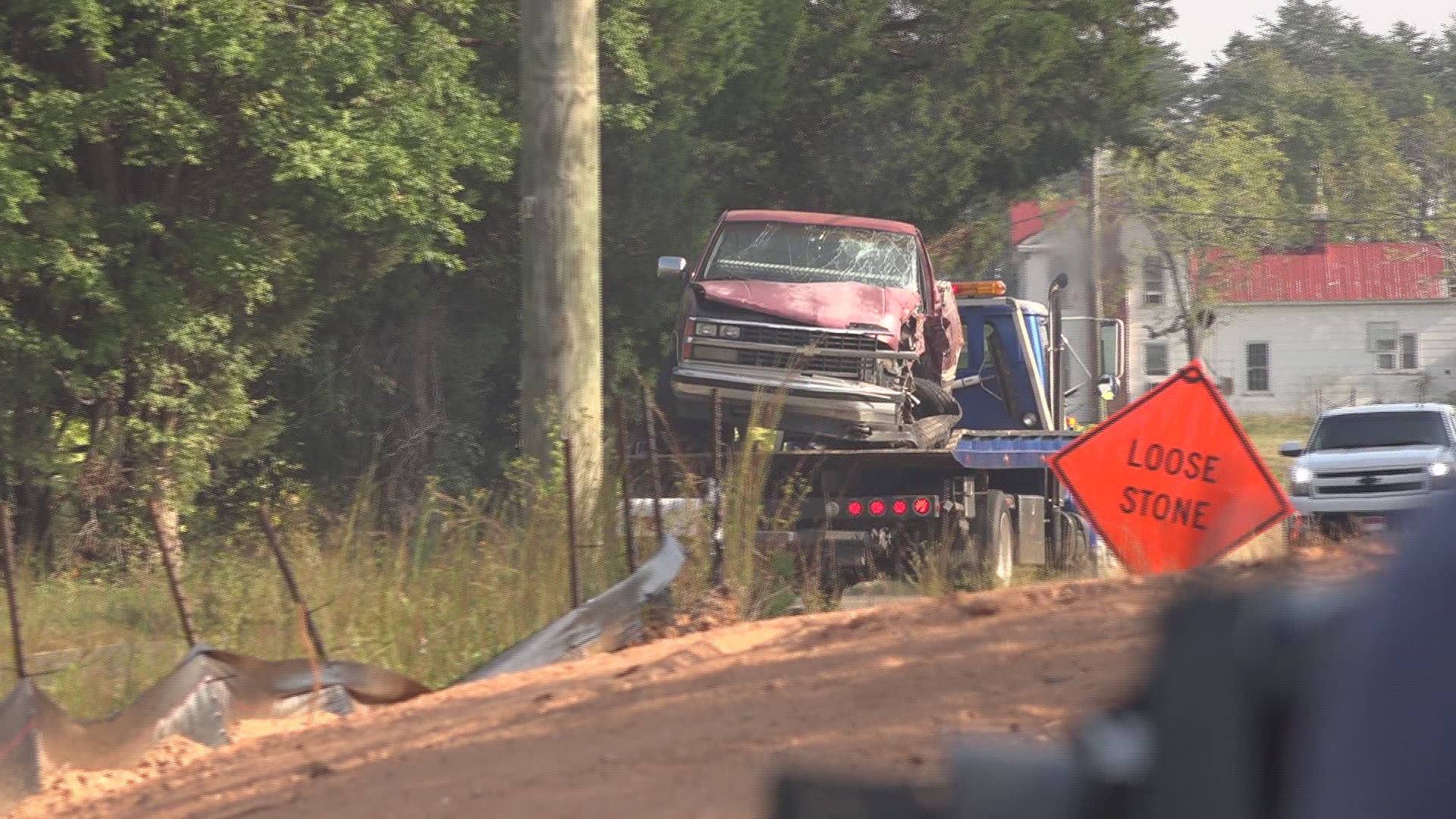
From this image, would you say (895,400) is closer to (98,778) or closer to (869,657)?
(869,657)

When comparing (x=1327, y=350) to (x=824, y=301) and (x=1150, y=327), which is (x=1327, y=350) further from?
(x=824, y=301)

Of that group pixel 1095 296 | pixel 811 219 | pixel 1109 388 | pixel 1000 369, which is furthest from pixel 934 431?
pixel 1109 388

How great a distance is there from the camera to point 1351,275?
6144 cm

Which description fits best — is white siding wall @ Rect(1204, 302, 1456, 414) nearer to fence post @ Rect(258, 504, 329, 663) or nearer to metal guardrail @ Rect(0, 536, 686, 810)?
metal guardrail @ Rect(0, 536, 686, 810)

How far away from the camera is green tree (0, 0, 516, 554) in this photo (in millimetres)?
12031

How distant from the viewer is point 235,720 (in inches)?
259

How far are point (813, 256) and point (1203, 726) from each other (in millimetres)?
13589

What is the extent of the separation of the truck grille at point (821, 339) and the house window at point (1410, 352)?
5199cm

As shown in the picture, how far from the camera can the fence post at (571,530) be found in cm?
805

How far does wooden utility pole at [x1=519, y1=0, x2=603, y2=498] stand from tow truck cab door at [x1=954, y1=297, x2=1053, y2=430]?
7630 millimetres

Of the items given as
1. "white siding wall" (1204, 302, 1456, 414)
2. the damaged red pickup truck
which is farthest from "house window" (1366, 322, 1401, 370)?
the damaged red pickup truck

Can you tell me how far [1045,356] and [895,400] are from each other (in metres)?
3.95

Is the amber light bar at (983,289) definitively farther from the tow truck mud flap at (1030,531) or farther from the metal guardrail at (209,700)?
the metal guardrail at (209,700)

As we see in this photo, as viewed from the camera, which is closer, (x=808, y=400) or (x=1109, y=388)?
(x=808, y=400)
